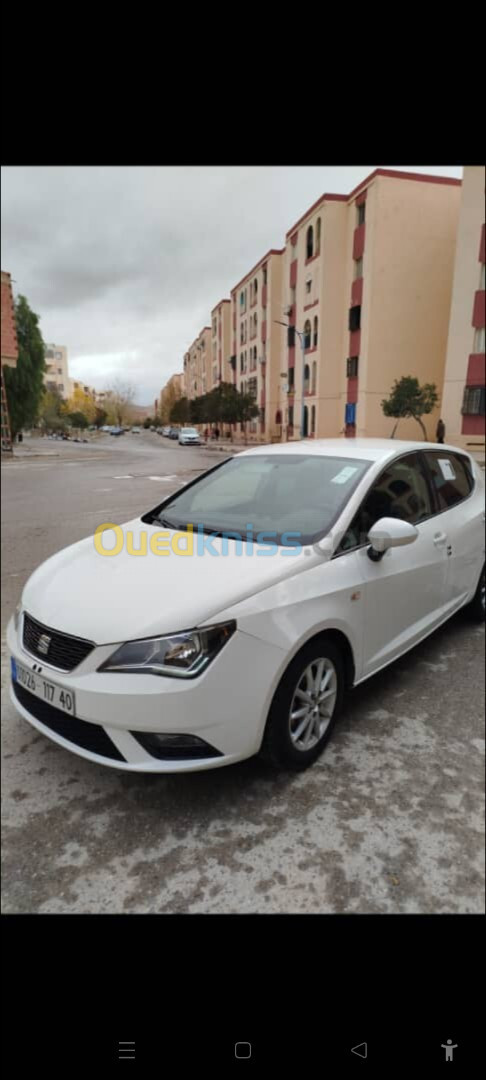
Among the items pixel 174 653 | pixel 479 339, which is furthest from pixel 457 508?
pixel 174 653

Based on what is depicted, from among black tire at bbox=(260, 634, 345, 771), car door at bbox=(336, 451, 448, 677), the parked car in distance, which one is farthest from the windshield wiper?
black tire at bbox=(260, 634, 345, 771)

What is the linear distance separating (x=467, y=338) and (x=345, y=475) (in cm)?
37

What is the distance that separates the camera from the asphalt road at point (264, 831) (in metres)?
2.03

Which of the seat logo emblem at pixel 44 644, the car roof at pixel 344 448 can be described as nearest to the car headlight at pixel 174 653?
the seat logo emblem at pixel 44 644

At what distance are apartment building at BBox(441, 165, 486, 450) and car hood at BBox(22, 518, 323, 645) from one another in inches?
13.8

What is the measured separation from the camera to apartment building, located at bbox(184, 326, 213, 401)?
0.74 metres

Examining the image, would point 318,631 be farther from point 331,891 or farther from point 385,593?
point 331,891

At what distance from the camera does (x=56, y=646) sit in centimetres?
79

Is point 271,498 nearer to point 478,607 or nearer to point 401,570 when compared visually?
point 401,570

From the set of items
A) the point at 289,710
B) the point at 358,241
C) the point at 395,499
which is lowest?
the point at 289,710

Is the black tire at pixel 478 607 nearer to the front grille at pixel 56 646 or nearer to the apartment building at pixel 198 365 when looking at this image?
the apartment building at pixel 198 365

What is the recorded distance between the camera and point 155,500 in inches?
26.1

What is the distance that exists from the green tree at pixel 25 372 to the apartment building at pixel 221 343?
26 cm
